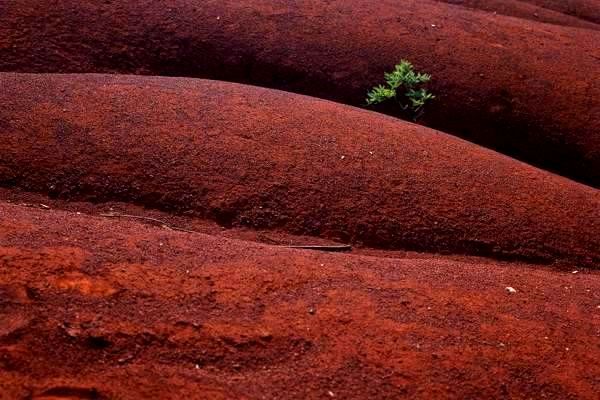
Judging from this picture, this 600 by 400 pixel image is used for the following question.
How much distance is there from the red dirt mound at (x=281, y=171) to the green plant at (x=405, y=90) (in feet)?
3.05

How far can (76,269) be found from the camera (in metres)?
4.19

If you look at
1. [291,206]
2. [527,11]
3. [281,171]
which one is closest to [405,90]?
[281,171]

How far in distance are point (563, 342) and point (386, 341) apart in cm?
118

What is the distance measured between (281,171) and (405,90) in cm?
251

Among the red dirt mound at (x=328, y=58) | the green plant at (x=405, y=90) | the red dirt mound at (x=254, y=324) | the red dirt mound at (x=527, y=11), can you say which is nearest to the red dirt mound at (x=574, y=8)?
the red dirt mound at (x=527, y=11)

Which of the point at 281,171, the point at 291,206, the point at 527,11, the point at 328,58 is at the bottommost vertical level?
the point at 291,206

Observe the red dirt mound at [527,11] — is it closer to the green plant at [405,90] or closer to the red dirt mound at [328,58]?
the red dirt mound at [328,58]

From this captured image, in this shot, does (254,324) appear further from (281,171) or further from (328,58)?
(328,58)

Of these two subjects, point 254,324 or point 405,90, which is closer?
point 254,324

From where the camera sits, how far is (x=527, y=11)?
1049 centimetres

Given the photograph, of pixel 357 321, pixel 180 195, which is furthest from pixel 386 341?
pixel 180 195

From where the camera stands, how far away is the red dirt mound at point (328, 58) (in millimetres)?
7477

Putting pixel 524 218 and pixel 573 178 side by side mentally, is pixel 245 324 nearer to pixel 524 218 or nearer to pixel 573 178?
pixel 524 218

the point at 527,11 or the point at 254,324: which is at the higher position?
the point at 527,11
